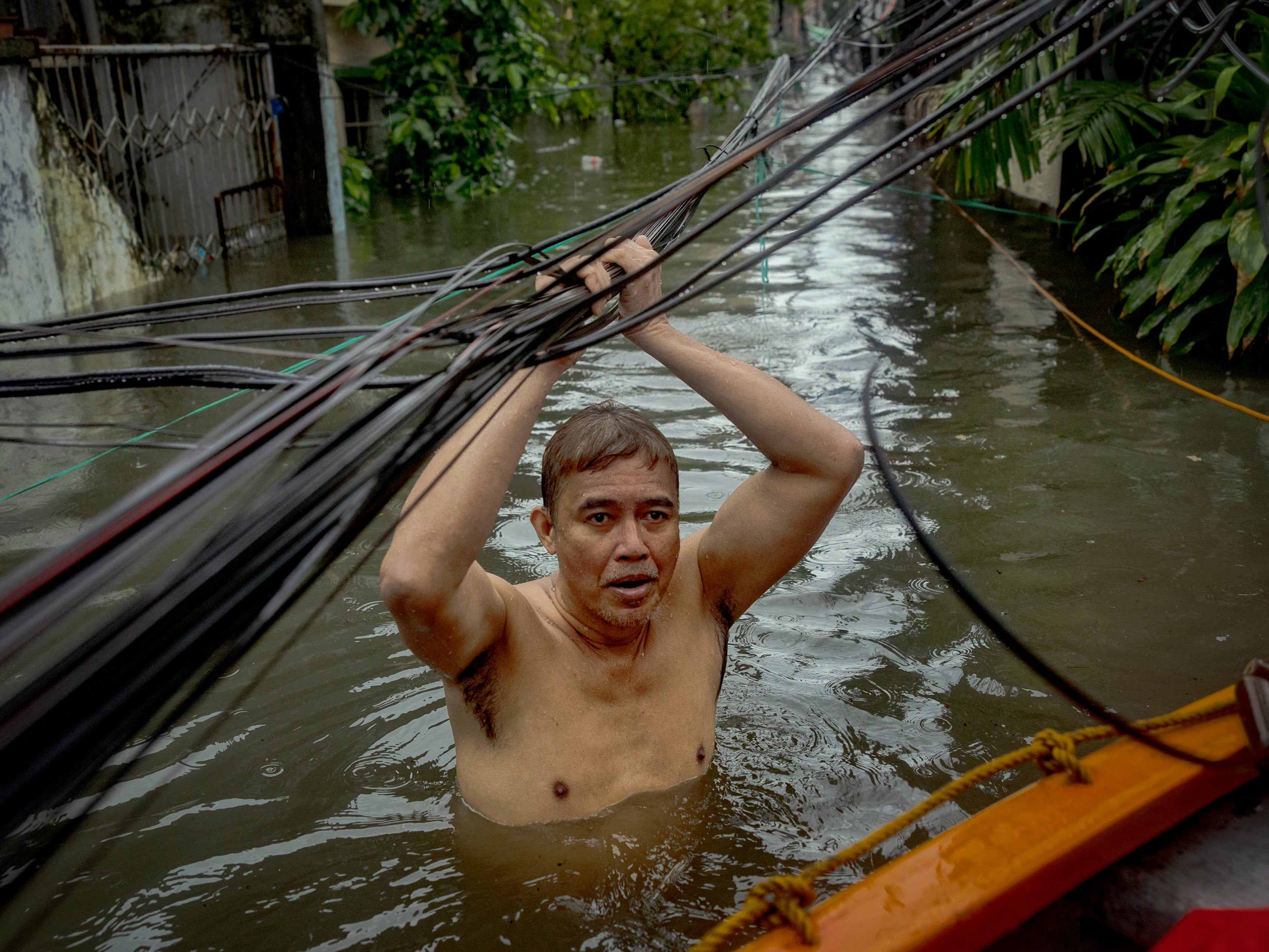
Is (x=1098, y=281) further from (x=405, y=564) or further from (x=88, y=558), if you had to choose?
(x=88, y=558)

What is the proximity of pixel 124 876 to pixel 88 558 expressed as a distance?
1976mm

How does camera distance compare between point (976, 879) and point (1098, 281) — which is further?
point (1098, 281)

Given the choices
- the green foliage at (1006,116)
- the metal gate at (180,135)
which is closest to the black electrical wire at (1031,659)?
the green foliage at (1006,116)

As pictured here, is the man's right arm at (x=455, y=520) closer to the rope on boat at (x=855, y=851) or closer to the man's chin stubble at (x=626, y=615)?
the man's chin stubble at (x=626, y=615)

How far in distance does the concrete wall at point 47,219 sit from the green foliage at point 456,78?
4.48 metres

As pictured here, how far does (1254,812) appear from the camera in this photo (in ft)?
7.24

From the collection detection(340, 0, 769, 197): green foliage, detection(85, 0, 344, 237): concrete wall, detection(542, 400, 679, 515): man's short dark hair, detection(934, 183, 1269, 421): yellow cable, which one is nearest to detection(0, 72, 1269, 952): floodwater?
detection(934, 183, 1269, 421): yellow cable

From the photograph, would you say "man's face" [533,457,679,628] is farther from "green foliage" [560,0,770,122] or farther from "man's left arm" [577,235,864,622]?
"green foliage" [560,0,770,122]

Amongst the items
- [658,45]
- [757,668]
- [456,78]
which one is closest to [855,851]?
[757,668]

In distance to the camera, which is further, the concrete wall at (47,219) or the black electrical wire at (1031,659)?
the concrete wall at (47,219)

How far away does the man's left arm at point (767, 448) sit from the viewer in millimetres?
2424

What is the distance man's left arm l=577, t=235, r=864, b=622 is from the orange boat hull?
0.79 metres

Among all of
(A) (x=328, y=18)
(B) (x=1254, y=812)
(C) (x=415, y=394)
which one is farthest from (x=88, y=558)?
(A) (x=328, y=18)

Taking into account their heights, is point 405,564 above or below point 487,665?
above
